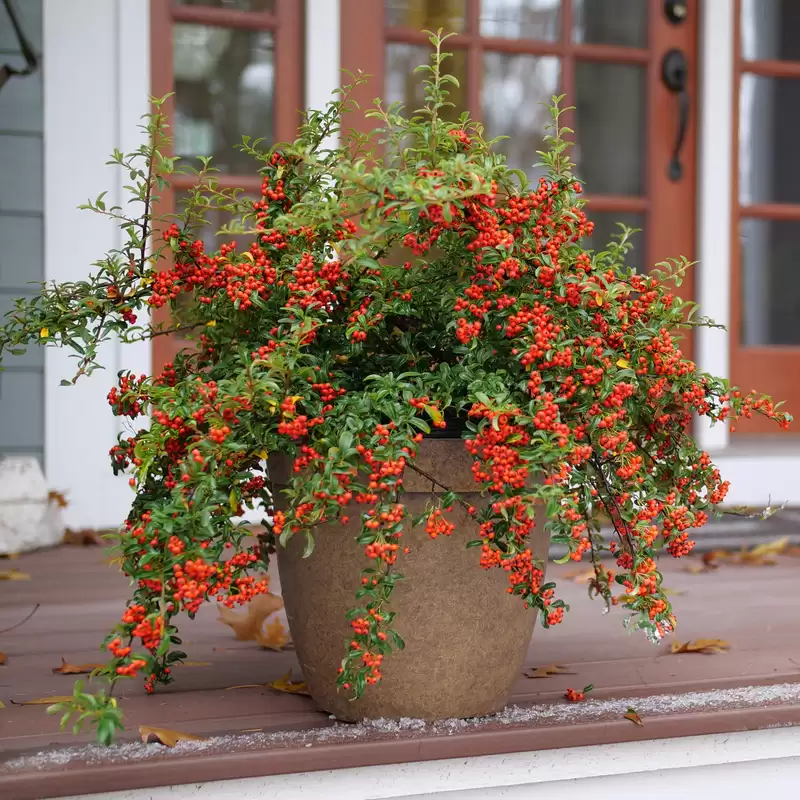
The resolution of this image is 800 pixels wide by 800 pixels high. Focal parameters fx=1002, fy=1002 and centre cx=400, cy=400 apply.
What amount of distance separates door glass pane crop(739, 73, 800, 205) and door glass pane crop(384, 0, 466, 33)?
94 centimetres

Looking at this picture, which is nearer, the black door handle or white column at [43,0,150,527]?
white column at [43,0,150,527]

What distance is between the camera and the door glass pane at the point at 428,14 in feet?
9.33

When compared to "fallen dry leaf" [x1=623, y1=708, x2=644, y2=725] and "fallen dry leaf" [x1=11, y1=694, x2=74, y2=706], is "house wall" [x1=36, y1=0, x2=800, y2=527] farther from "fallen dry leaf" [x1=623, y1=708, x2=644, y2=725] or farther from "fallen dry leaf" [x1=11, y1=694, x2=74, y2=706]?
"fallen dry leaf" [x1=623, y1=708, x2=644, y2=725]

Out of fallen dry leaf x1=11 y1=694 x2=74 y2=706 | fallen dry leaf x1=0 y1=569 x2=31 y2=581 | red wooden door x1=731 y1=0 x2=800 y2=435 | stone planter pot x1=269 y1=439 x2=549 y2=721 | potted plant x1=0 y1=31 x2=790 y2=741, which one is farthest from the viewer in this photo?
red wooden door x1=731 y1=0 x2=800 y2=435

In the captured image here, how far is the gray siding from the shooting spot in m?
2.60

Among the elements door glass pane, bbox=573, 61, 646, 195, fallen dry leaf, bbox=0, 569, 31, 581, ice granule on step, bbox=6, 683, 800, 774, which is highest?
door glass pane, bbox=573, 61, 646, 195

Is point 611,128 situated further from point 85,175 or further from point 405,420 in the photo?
point 405,420

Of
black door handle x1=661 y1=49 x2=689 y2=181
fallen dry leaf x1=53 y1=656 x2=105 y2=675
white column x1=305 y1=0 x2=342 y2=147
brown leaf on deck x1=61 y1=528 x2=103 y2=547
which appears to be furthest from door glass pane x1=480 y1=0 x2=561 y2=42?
fallen dry leaf x1=53 y1=656 x2=105 y2=675

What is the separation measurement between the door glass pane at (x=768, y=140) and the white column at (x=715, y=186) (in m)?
0.16

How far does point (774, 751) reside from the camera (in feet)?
4.22

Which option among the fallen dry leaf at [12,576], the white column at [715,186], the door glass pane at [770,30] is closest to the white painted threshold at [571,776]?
the fallen dry leaf at [12,576]

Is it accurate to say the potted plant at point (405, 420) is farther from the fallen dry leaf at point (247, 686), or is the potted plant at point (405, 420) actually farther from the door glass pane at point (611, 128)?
the door glass pane at point (611, 128)

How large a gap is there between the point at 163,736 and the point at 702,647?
88 cm

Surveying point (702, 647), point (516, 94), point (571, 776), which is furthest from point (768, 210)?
point (571, 776)
